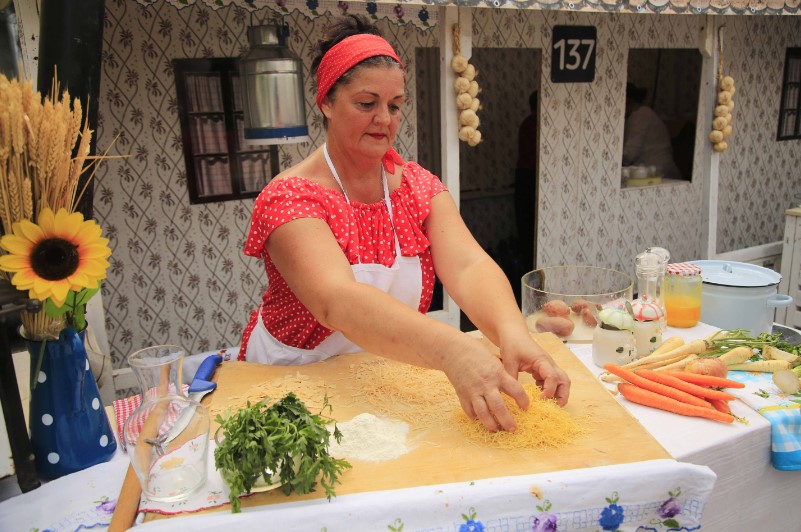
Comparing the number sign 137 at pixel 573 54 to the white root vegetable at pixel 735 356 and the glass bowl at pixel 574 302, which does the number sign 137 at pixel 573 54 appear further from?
the white root vegetable at pixel 735 356

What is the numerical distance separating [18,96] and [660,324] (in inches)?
79.7

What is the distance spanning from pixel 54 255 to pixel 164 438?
1.48ft

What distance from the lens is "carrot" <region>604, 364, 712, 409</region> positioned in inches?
68.7

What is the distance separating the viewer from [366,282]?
2000 millimetres

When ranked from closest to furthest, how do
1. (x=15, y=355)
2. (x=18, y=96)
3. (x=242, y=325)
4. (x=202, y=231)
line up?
(x=18, y=96) → (x=15, y=355) → (x=202, y=231) → (x=242, y=325)

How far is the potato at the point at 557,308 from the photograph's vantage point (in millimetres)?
2227

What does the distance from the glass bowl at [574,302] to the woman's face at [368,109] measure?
86 centimetres

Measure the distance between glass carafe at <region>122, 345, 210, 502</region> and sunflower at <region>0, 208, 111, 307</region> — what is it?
24cm

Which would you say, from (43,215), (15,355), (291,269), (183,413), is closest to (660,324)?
(291,269)

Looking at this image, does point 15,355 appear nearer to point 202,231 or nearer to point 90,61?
point 90,61

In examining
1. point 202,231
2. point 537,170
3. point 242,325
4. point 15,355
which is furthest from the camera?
point 537,170

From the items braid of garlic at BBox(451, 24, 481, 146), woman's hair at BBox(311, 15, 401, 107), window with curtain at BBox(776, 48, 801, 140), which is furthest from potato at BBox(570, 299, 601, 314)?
window with curtain at BBox(776, 48, 801, 140)

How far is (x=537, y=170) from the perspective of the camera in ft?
19.8

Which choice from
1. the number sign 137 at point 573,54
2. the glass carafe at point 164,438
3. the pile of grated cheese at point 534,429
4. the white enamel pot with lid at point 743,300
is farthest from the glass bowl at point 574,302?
the number sign 137 at point 573,54
